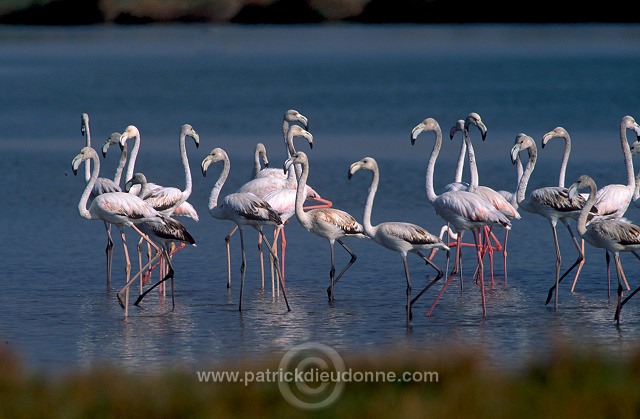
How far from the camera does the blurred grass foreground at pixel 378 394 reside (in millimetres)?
5953

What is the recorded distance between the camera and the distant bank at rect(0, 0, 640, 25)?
95750 mm

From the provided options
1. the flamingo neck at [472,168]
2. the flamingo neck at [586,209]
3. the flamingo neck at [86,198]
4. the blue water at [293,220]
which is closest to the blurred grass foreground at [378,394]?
the blue water at [293,220]

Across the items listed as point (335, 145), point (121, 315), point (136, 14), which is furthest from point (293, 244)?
point (136, 14)

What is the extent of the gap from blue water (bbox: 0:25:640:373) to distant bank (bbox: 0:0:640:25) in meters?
41.9

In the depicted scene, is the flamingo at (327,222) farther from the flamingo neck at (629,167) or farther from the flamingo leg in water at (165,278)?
the flamingo neck at (629,167)

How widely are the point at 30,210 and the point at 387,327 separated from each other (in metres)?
7.85

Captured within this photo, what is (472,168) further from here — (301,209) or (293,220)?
(293,220)

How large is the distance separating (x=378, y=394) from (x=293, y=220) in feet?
33.0

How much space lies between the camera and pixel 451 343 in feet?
32.0

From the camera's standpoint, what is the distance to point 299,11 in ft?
326

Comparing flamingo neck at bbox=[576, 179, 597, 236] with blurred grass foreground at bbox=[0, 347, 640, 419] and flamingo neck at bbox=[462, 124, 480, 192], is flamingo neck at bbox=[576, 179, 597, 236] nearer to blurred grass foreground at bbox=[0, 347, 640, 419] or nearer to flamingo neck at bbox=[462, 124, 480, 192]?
flamingo neck at bbox=[462, 124, 480, 192]

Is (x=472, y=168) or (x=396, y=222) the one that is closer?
(x=396, y=222)

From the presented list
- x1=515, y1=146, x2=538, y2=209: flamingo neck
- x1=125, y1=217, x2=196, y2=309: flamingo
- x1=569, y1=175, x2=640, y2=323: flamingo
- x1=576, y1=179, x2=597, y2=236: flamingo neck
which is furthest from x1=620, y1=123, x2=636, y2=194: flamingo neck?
x1=125, y1=217, x2=196, y2=309: flamingo

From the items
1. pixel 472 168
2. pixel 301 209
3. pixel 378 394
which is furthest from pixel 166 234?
pixel 378 394
